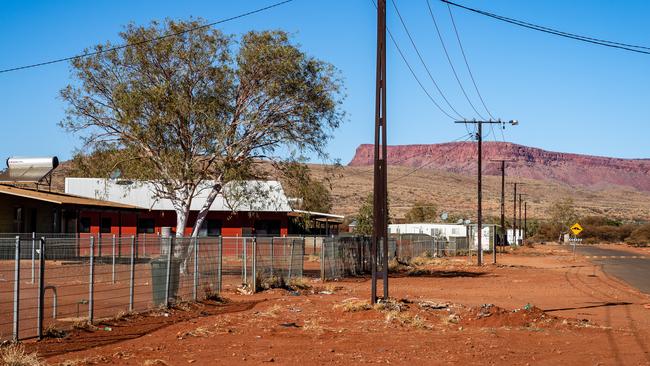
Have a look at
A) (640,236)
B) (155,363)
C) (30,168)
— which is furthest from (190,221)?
(640,236)

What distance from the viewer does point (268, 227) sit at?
5500cm

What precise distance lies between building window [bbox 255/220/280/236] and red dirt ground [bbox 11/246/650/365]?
103 ft

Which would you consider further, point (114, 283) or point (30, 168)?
point (30, 168)

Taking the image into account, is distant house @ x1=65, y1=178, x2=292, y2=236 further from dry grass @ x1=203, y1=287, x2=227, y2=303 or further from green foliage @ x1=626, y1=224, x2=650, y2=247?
green foliage @ x1=626, y1=224, x2=650, y2=247

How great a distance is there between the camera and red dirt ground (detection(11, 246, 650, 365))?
12078 millimetres

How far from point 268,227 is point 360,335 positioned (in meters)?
40.5

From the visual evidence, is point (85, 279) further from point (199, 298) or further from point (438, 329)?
point (438, 329)

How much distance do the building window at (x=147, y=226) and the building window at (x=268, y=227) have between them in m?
6.88

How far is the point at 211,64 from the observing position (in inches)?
1177

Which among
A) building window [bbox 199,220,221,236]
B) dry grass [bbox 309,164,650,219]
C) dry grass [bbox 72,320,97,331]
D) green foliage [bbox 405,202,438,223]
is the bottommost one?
dry grass [bbox 72,320,97,331]

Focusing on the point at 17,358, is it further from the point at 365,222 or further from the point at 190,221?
the point at 365,222

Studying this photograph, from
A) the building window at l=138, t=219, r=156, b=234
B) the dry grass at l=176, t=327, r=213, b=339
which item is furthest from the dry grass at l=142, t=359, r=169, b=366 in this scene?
the building window at l=138, t=219, r=156, b=234

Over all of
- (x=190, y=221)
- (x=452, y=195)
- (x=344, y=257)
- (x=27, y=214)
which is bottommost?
(x=344, y=257)

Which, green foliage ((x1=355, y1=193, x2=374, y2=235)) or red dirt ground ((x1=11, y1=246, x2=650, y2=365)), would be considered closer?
red dirt ground ((x1=11, y1=246, x2=650, y2=365))
